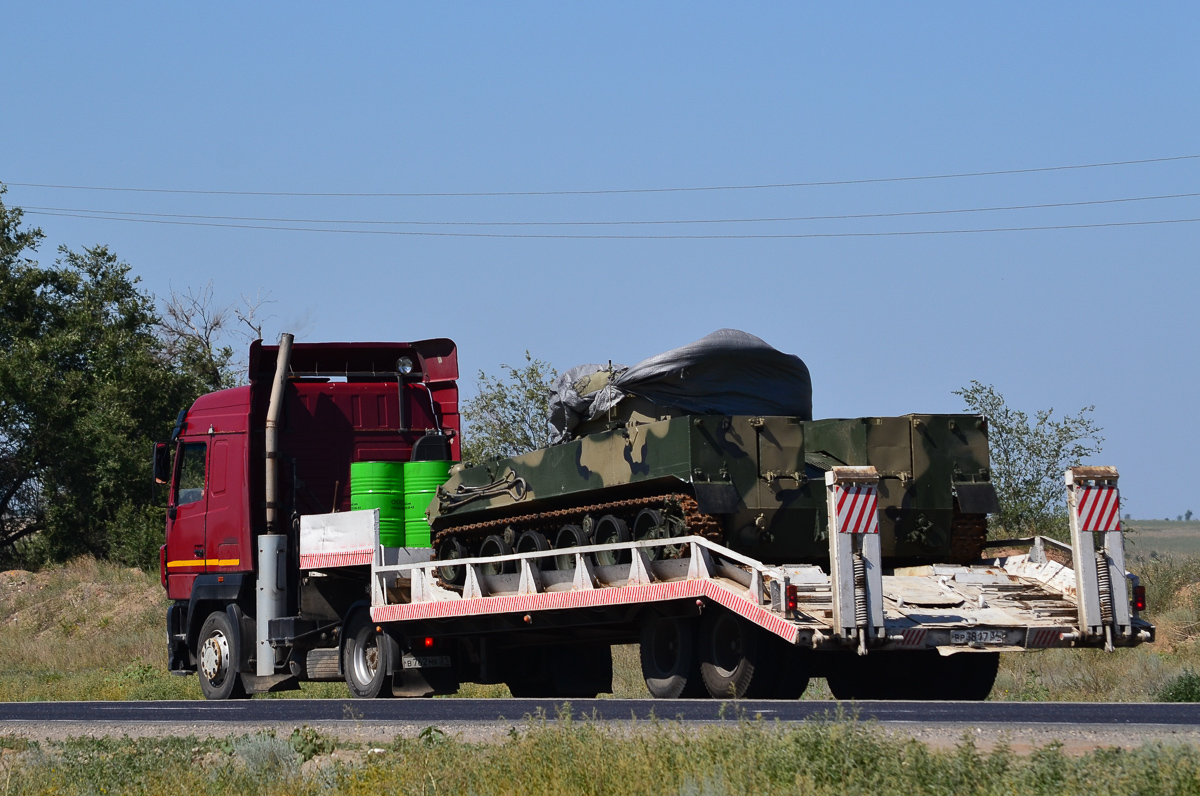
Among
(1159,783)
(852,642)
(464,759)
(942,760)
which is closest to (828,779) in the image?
(942,760)

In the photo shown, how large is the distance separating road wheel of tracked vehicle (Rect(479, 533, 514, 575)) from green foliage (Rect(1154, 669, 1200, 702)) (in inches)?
269

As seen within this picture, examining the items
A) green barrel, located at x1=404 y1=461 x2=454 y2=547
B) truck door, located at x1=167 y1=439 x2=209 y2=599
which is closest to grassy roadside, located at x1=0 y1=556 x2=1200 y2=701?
truck door, located at x1=167 y1=439 x2=209 y2=599

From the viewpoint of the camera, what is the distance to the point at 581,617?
1480 cm

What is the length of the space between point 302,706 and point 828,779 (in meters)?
8.55

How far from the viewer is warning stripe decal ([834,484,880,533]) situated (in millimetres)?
12219

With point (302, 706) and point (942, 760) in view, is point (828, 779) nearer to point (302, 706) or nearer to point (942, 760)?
point (942, 760)

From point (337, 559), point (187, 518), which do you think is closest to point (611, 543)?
point (337, 559)

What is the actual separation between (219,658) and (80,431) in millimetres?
24916

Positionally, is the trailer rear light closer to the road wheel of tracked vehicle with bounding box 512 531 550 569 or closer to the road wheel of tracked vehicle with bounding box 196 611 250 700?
the road wheel of tracked vehicle with bounding box 512 531 550 569

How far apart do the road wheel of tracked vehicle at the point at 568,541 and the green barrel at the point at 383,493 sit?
2.62 metres

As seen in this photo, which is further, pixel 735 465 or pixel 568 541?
pixel 568 541

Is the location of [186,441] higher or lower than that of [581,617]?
higher

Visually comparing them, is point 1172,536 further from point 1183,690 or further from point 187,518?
point 1183,690

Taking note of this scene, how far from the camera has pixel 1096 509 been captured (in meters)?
13.3
